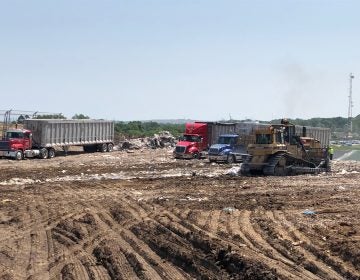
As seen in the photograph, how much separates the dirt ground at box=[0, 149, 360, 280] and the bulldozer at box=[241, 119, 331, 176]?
3.52 metres

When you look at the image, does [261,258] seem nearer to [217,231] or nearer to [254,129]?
[217,231]

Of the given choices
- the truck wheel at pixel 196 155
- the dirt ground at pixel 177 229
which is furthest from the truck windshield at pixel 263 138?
the truck wheel at pixel 196 155

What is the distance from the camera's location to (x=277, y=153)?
1187 inches

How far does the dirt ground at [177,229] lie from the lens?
10773 millimetres

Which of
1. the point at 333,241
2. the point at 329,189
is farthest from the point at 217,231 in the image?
the point at 329,189

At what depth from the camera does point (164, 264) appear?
438 inches

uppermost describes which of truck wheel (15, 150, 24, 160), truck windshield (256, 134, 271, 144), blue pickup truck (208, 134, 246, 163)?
truck windshield (256, 134, 271, 144)

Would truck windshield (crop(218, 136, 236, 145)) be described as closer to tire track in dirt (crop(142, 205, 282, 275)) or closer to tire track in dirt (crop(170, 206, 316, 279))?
tire track in dirt (crop(142, 205, 282, 275))

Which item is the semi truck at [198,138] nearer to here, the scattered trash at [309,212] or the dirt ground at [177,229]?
the dirt ground at [177,229]

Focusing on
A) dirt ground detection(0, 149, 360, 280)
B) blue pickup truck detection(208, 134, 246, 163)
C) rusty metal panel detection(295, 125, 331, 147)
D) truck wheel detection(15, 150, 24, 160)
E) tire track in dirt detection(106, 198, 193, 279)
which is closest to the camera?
tire track in dirt detection(106, 198, 193, 279)


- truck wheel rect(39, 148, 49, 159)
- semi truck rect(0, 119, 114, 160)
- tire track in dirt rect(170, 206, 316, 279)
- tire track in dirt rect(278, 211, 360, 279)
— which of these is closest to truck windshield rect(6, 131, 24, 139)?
semi truck rect(0, 119, 114, 160)

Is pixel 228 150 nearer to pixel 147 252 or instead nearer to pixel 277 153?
pixel 277 153

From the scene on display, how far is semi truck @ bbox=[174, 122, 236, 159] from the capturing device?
136 feet

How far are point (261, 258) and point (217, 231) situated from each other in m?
2.95
